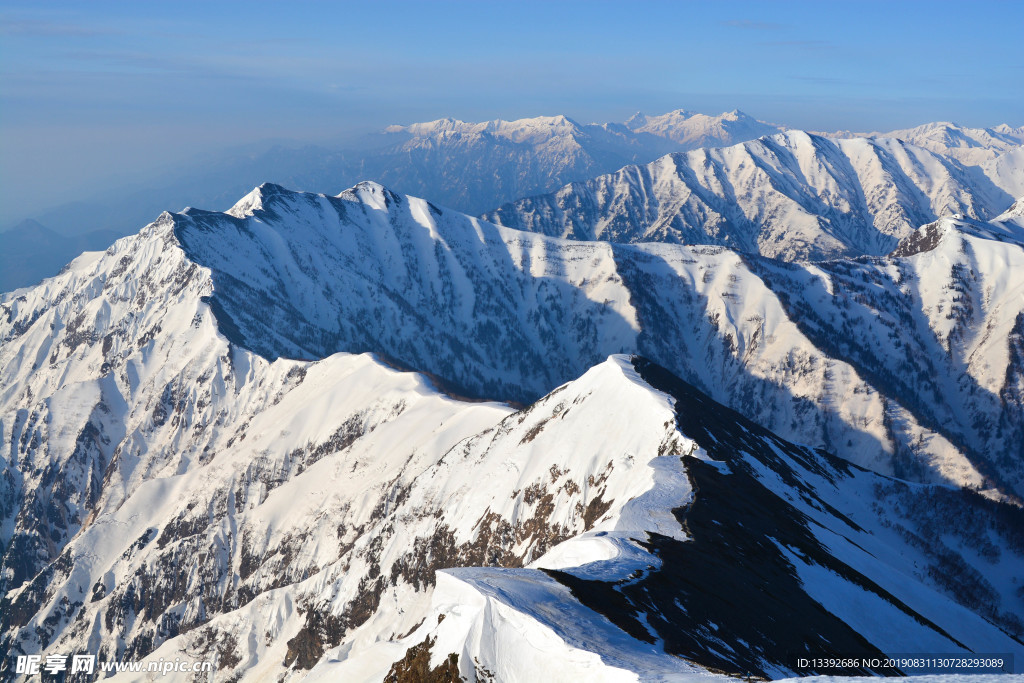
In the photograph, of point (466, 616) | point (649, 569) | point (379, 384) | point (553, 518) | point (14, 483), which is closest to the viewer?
point (466, 616)

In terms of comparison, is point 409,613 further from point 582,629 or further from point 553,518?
point 582,629

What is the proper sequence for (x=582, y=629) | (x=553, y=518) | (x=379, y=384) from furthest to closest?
(x=379, y=384) → (x=553, y=518) → (x=582, y=629)

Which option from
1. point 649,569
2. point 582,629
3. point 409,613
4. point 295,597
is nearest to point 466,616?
point 582,629

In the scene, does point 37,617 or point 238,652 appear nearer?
point 238,652

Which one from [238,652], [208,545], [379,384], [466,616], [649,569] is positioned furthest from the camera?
[379,384]

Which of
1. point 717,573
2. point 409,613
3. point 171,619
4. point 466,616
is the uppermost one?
point 466,616

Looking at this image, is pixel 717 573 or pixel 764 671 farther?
pixel 717 573

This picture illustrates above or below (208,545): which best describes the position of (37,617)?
below

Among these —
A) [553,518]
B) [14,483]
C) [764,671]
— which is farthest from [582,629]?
[14,483]

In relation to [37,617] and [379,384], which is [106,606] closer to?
[37,617]
